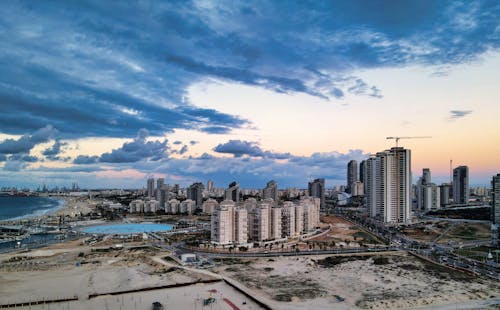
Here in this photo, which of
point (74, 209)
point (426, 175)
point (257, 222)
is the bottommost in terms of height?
point (74, 209)

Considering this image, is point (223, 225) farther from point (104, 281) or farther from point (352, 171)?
point (352, 171)

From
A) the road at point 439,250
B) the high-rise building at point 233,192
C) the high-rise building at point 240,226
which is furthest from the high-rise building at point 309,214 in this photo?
the high-rise building at point 233,192

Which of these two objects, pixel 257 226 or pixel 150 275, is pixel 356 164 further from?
pixel 150 275

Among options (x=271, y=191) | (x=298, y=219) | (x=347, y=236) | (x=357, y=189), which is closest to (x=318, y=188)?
(x=271, y=191)

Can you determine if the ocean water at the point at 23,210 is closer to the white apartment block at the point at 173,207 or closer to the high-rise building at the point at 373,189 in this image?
the white apartment block at the point at 173,207

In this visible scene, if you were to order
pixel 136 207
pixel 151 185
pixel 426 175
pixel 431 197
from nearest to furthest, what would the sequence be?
pixel 431 197, pixel 136 207, pixel 426 175, pixel 151 185

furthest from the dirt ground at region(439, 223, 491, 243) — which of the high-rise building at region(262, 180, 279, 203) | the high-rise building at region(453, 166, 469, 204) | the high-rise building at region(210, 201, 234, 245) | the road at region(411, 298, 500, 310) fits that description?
the high-rise building at region(262, 180, 279, 203)

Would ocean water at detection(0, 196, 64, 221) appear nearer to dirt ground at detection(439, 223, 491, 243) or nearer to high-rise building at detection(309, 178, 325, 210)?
high-rise building at detection(309, 178, 325, 210)
